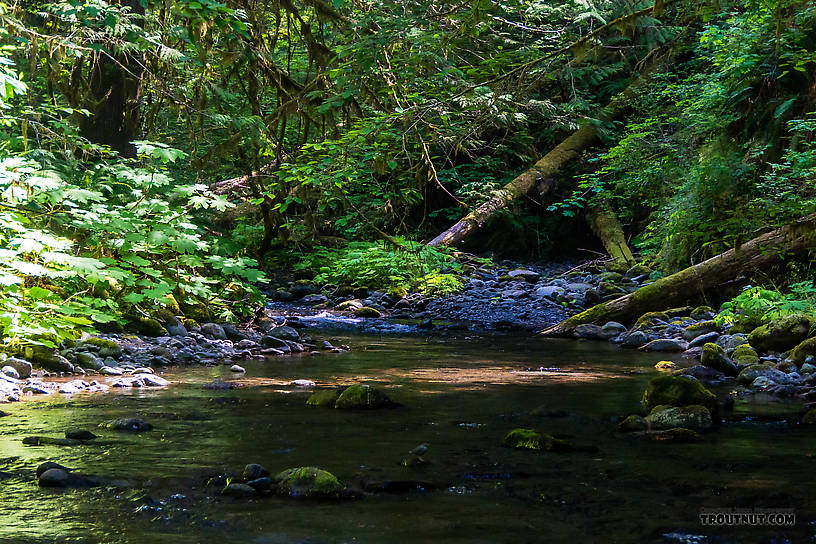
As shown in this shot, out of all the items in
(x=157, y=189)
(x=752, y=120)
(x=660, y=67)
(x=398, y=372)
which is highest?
(x=660, y=67)

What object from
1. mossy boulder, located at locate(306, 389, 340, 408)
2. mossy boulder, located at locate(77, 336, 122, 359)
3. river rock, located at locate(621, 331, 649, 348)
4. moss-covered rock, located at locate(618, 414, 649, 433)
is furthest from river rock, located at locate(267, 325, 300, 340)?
moss-covered rock, located at locate(618, 414, 649, 433)

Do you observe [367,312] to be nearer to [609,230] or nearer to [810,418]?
[609,230]

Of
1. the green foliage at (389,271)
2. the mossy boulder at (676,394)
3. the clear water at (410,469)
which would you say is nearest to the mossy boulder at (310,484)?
the clear water at (410,469)

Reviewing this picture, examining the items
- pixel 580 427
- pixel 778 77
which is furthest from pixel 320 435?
pixel 778 77

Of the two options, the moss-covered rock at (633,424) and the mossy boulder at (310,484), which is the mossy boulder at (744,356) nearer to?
the moss-covered rock at (633,424)

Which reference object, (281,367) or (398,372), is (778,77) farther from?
(281,367)

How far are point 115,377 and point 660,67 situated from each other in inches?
608

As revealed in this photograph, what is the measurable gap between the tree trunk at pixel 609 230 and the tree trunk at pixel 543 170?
4.60 ft

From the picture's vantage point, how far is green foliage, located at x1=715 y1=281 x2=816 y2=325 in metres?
7.88

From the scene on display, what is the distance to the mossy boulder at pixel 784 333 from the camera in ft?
23.2

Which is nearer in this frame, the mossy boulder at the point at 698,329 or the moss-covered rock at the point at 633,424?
the moss-covered rock at the point at 633,424

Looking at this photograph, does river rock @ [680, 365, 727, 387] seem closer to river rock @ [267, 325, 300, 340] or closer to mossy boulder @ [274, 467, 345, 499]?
mossy boulder @ [274, 467, 345, 499]

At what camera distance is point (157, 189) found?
827cm

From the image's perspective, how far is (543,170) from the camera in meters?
17.4
